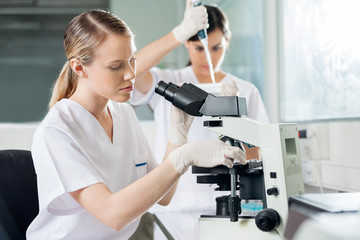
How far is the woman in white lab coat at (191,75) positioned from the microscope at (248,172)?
25.7 inches

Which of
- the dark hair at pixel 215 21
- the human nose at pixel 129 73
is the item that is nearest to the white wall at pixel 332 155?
the dark hair at pixel 215 21

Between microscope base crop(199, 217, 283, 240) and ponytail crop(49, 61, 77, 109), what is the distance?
657 mm

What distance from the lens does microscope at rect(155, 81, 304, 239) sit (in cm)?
104

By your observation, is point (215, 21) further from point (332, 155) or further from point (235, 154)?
point (235, 154)

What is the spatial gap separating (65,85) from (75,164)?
0.36 metres

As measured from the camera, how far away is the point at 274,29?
104 inches

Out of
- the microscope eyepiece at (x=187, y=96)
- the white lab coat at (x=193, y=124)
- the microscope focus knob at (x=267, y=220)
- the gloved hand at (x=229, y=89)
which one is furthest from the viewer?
the white lab coat at (x=193, y=124)

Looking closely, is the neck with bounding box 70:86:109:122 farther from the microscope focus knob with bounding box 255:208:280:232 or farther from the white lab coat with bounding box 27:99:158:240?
the microscope focus knob with bounding box 255:208:280:232

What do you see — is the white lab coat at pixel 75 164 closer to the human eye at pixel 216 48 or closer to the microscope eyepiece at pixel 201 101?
the microscope eyepiece at pixel 201 101

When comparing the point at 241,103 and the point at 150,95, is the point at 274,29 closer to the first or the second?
the point at 150,95

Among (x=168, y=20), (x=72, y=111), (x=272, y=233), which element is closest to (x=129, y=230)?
(x=72, y=111)

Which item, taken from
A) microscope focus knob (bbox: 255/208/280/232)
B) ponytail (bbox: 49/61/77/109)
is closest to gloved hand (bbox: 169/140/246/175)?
microscope focus knob (bbox: 255/208/280/232)

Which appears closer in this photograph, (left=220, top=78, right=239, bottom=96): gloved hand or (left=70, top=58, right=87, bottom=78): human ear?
(left=70, top=58, right=87, bottom=78): human ear

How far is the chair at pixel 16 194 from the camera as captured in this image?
136cm
